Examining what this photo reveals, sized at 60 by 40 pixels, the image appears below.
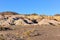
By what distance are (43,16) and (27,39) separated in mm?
18464

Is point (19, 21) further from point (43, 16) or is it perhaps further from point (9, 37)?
point (9, 37)

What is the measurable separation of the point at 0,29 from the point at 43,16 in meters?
13.8

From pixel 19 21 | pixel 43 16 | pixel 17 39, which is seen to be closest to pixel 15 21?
pixel 19 21

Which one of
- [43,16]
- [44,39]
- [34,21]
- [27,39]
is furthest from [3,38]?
[43,16]

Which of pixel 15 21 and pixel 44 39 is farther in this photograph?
pixel 15 21

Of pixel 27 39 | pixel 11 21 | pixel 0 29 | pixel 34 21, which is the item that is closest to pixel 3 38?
pixel 27 39

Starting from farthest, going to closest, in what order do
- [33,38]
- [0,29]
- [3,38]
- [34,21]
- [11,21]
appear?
1. [34,21]
2. [11,21]
3. [0,29]
4. [33,38]
5. [3,38]

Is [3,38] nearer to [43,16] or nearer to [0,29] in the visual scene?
[0,29]

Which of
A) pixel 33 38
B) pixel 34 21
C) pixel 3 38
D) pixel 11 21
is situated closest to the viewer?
pixel 3 38

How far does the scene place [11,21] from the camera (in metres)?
28.0

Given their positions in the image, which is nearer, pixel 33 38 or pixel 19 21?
pixel 33 38

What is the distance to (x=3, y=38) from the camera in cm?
1416

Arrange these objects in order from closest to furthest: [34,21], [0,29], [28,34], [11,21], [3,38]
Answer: [3,38]
[28,34]
[0,29]
[11,21]
[34,21]

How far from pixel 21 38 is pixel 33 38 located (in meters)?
0.84
